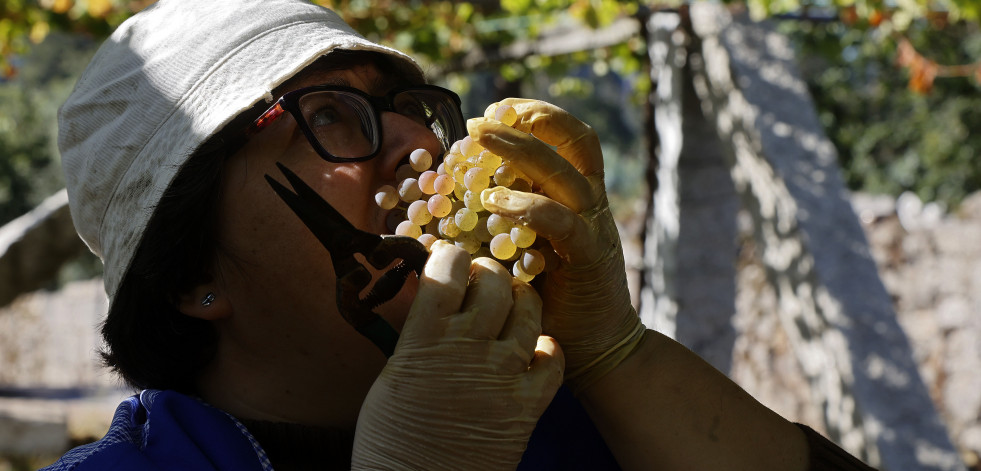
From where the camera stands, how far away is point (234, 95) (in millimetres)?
1514

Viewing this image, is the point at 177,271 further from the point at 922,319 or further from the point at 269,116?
the point at 922,319

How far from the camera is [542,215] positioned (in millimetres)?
1249

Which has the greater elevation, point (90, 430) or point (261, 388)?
point (261, 388)

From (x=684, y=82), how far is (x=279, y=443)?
3957 mm

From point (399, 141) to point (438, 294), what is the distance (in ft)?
1.57

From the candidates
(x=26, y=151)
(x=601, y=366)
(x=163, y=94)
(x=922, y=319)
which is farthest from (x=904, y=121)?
(x=26, y=151)

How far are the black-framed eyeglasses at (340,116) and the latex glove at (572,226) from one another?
0.97 feet

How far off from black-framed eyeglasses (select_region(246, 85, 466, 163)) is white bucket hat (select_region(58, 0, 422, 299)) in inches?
2.0

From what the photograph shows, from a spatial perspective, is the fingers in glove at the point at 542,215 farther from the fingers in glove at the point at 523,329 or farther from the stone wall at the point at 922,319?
the stone wall at the point at 922,319

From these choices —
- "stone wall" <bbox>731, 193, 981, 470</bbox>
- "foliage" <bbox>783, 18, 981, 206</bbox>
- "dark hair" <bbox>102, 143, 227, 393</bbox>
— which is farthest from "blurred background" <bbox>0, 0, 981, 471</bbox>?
"foliage" <bbox>783, 18, 981, 206</bbox>

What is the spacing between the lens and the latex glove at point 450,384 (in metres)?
1.22

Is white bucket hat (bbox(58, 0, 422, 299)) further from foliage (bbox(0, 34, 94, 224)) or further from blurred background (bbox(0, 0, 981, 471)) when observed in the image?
foliage (bbox(0, 34, 94, 224))

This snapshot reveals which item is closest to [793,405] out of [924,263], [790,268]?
[924,263]

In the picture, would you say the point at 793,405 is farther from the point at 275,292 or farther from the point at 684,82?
the point at 275,292
